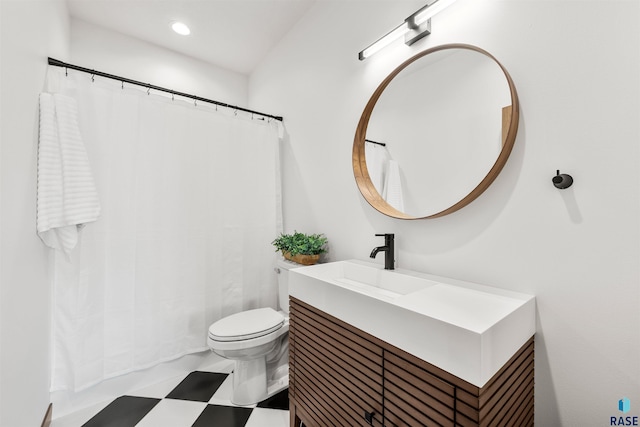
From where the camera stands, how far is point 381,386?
909 millimetres

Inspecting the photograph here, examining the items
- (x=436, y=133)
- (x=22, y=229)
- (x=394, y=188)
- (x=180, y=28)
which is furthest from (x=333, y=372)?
(x=180, y=28)

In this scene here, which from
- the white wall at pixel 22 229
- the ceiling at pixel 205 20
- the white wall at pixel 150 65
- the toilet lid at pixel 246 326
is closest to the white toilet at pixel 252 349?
the toilet lid at pixel 246 326

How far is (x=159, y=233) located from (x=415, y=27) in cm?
185

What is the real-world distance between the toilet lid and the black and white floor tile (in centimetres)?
42

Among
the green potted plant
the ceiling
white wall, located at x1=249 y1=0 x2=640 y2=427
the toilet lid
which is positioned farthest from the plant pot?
the ceiling

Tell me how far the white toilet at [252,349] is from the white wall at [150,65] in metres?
1.95

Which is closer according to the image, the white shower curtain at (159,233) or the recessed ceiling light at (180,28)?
the white shower curtain at (159,233)

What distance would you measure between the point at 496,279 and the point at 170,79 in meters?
2.85

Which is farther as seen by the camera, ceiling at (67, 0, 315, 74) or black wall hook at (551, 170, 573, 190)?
ceiling at (67, 0, 315, 74)

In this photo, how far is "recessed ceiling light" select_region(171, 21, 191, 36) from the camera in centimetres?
214

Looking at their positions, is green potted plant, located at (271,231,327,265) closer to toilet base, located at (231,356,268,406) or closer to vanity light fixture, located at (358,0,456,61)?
toilet base, located at (231,356,268,406)

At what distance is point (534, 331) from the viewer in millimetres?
951

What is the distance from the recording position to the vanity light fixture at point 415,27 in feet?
3.74

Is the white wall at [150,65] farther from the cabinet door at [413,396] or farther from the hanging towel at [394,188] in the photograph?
the cabinet door at [413,396]
